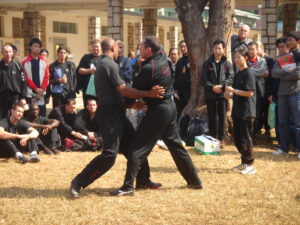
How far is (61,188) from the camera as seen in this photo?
616cm

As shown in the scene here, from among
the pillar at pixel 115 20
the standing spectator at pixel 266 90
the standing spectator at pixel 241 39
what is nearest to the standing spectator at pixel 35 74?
the standing spectator at pixel 241 39

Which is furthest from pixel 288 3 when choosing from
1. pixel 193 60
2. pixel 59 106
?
pixel 59 106

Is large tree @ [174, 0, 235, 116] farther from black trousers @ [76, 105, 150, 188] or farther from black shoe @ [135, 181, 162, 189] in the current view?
black trousers @ [76, 105, 150, 188]

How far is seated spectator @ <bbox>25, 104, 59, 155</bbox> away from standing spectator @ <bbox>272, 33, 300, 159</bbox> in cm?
401

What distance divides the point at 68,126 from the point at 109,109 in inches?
143

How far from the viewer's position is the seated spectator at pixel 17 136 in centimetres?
782

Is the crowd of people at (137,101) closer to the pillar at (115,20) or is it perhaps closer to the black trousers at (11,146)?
the black trousers at (11,146)

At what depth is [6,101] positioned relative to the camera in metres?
8.71

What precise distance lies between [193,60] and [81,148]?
2.90 m

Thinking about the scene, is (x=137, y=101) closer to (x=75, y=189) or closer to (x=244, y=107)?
(x=75, y=189)

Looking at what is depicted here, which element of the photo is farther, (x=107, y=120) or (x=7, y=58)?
(x=7, y=58)

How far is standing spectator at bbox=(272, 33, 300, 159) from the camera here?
8.04 m

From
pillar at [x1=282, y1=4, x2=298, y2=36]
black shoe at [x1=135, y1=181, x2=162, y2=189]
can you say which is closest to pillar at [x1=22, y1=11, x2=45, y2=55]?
pillar at [x1=282, y1=4, x2=298, y2=36]

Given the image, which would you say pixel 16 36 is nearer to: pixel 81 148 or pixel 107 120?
pixel 81 148
